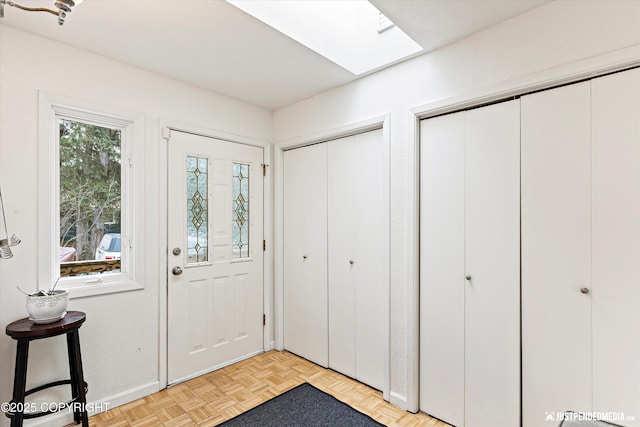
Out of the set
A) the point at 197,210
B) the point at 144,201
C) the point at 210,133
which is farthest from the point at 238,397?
the point at 210,133

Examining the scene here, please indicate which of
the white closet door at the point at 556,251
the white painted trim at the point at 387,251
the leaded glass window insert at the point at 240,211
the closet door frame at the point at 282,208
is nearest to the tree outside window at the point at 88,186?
the leaded glass window insert at the point at 240,211

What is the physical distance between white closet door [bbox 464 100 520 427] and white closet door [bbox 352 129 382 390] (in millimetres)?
605

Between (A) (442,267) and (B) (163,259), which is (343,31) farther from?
(B) (163,259)

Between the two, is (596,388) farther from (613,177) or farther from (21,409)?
(21,409)

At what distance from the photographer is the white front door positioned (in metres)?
2.54

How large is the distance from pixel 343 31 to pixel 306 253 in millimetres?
1876

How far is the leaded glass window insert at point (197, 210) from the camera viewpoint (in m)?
2.64

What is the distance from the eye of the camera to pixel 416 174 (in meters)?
2.18

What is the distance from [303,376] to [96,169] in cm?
226

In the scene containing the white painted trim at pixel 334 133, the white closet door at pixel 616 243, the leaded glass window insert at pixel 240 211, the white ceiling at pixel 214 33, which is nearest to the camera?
the white closet door at pixel 616 243

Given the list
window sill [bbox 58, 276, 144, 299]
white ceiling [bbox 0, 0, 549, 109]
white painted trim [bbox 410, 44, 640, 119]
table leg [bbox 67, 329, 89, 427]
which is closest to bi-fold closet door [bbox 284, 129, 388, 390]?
white painted trim [bbox 410, 44, 640, 119]

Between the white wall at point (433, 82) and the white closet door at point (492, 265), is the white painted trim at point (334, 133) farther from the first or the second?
the white closet door at point (492, 265)

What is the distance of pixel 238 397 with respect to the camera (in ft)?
7.65

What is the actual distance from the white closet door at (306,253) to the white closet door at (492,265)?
4.07 feet
